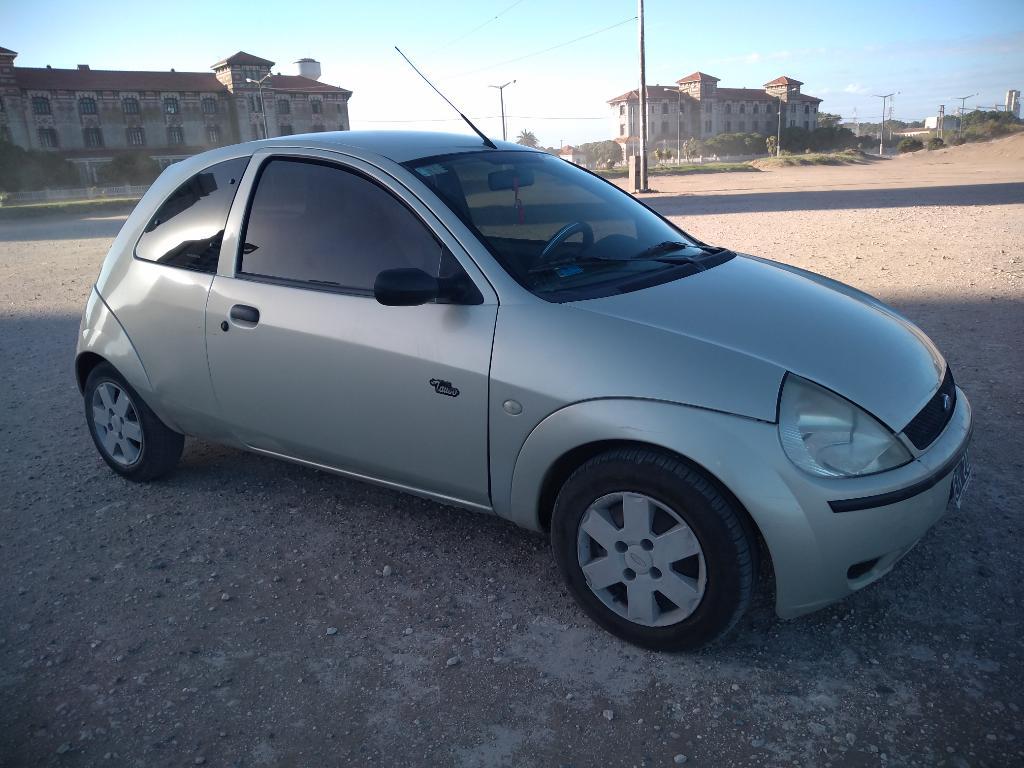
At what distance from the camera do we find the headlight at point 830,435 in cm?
234

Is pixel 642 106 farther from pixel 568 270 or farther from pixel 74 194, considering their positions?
pixel 74 194

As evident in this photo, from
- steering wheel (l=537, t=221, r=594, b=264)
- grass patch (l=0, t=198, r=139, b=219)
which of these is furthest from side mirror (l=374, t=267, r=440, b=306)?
grass patch (l=0, t=198, r=139, b=219)

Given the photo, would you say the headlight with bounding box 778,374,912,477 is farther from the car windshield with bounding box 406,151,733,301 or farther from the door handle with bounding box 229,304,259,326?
the door handle with bounding box 229,304,259,326

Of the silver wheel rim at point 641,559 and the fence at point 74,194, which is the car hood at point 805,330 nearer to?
the silver wheel rim at point 641,559

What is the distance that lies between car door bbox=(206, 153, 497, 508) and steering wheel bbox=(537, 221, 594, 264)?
37 centimetres

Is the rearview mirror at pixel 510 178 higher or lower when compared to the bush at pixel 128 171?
lower

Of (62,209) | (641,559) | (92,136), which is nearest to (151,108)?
(92,136)

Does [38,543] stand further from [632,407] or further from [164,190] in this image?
[632,407]

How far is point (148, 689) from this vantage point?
2.63m

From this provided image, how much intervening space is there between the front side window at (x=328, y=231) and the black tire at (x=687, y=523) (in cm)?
101

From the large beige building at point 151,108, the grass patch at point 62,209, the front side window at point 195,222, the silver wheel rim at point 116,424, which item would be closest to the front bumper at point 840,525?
the front side window at point 195,222

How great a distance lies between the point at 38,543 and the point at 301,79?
280ft

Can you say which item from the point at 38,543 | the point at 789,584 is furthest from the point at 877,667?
the point at 38,543

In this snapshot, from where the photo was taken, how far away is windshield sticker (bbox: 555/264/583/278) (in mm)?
3006
